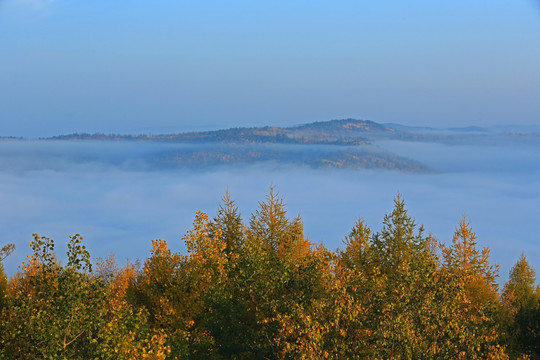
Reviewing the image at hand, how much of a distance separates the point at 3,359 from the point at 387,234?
34.3m

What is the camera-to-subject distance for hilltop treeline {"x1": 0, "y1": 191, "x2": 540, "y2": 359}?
23.2 m

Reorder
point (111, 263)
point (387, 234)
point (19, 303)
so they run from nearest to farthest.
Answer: point (19, 303) < point (387, 234) < point (111, 263)

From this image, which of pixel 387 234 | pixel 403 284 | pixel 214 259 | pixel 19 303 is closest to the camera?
pixel 19 303

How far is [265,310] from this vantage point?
3216cm

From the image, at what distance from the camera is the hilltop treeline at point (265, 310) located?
76.1ft

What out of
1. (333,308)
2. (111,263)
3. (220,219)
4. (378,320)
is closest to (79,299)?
(333,308)

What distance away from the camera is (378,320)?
2533 cm

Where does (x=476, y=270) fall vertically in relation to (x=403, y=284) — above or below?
below

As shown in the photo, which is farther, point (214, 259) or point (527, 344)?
point (527, 344)

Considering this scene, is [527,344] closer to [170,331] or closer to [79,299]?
[170,331]

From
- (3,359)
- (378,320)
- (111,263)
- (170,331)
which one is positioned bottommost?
(111,263)

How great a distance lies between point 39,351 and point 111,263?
69.4 m

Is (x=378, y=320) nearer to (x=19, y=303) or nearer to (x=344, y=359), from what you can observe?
(x=344, y=359)

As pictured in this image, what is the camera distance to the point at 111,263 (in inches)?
3546
